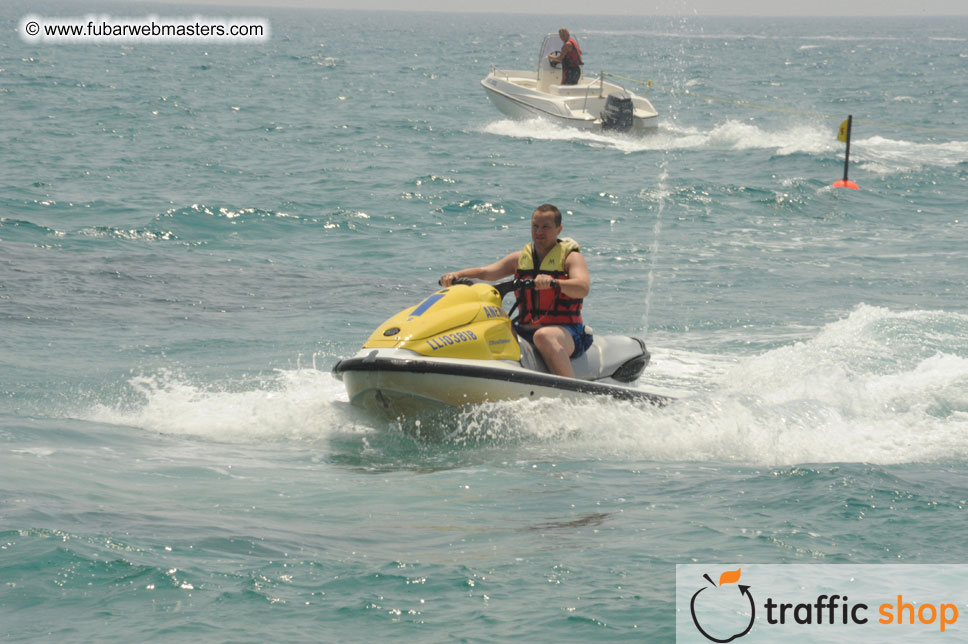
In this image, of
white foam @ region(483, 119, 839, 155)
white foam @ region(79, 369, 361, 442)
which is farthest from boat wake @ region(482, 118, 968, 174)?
white foam @ region(79, 369, 361, 442)

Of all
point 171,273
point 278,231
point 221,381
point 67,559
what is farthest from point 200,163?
point 67,559

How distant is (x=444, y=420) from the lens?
22.0ft

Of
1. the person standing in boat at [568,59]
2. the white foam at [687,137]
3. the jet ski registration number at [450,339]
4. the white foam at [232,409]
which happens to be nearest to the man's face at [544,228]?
the jet ski registration number at [450,339]

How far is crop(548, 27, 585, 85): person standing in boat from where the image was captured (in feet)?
84.6

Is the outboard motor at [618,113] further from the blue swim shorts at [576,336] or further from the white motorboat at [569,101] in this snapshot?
Answer: the blue swim shorts at [576,336]

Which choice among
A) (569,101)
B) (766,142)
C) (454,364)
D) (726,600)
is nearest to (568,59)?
(569,101)

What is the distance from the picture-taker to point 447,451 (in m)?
6.68

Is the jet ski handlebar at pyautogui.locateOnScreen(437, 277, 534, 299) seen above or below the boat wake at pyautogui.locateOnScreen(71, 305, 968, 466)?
above

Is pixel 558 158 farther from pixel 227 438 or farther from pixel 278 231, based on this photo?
pixel 227 438

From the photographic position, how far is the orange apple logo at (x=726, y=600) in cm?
412

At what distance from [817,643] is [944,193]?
16.7 meters

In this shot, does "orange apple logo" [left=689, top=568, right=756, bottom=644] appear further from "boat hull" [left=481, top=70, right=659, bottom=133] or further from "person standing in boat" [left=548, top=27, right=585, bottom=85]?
"person standing in boat" [left=548, top=27, right=585, bottom=85]

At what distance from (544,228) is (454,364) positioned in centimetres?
114

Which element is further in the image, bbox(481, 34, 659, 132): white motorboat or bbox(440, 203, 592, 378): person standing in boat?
bbox(481, 34, 659, 132): white motorboat
